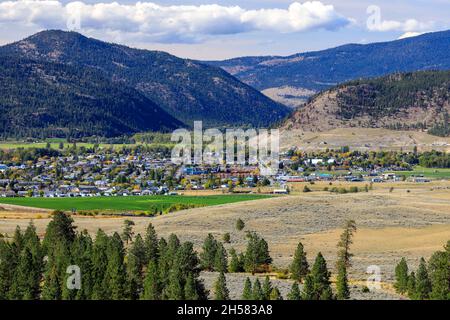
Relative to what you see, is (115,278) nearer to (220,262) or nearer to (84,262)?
(84,262)

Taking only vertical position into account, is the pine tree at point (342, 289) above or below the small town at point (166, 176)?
below

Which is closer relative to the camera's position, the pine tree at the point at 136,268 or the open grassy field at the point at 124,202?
the pine tree at the point at 136,268

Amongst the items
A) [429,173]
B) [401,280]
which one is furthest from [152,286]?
[429,173]

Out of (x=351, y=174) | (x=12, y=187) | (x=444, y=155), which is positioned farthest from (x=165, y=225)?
(x=444, y=155)

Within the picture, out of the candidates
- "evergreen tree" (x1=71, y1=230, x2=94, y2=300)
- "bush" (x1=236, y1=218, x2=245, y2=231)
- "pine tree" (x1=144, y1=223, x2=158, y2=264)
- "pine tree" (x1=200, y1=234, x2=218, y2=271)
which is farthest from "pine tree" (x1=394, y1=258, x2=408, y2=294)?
"bush" (x1=236, y1=218, x2=245, y2=231)

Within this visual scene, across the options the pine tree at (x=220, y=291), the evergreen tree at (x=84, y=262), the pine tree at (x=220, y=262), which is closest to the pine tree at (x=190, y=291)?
the pine tree at (x=220, y=291)

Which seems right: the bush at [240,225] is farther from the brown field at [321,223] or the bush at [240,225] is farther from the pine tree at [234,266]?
the pine tree at [234,266]

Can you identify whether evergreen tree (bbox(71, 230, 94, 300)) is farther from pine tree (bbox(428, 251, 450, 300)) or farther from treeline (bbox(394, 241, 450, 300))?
pine tree (bbox(428, 251, 450, 300))
